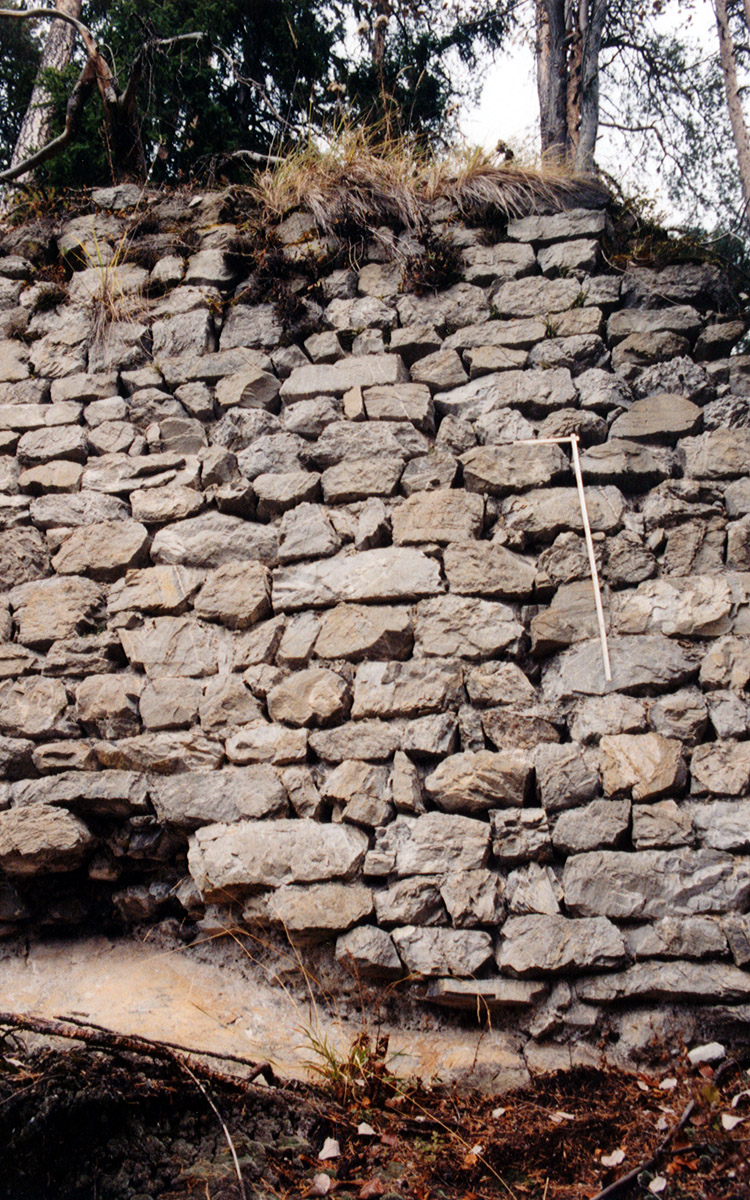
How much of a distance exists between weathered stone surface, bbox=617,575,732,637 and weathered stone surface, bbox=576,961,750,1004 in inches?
40.8

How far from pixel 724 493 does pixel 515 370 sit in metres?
0.94

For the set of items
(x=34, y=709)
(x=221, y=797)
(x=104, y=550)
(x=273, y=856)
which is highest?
(x=104, y=550)

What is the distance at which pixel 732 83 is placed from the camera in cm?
590

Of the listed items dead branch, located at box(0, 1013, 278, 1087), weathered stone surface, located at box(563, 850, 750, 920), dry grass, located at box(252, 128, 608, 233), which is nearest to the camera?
dead branch, located at box(0, 1013, 278, 1087)

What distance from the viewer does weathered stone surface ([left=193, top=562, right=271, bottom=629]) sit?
310 cm

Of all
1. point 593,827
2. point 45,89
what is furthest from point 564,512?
point 45,89

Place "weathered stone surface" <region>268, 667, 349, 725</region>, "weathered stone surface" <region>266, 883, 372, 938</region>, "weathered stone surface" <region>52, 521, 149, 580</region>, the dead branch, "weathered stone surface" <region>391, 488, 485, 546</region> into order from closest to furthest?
1. the dead branch
2. "weathered stone surface" <region>266, 883, 372, 938</region>
3. "weathered stone surface" <region>268, 667, 349, 725</region>
4. "weathered stone surface" <region>391, 488, 485, 546</region>
5. "weathered stone surface" <region>52, 521, 149, 580</region>

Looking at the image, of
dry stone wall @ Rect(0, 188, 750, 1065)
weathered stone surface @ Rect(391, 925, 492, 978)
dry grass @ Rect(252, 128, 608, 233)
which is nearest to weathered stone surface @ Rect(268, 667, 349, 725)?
dry stone wall @ Rect(0, 188, 750, 1065)

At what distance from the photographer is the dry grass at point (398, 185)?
3740 mm

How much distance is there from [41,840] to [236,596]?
107 centimetres

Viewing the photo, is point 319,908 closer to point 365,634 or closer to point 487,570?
point 365,634

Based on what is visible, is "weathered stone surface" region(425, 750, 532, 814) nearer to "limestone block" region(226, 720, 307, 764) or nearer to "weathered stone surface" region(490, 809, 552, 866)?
"weathered stone surface" region(490, 809, 552, 866)

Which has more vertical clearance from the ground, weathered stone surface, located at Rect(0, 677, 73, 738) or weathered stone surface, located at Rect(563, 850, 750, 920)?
weathered stone surface, located at Rect(0, 677, 73, 738)

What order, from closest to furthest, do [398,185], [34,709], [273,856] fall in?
[273,856] < [34,709] < [398,185]
